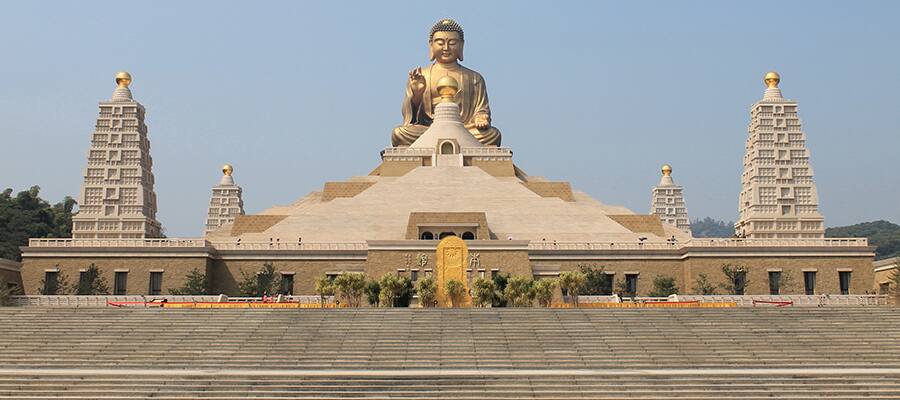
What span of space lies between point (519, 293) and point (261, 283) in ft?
40.9

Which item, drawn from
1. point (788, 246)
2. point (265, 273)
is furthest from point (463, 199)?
point (788, 246)

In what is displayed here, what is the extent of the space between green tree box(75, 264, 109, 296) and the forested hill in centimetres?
7057

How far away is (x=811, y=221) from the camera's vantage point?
45250 millimetres

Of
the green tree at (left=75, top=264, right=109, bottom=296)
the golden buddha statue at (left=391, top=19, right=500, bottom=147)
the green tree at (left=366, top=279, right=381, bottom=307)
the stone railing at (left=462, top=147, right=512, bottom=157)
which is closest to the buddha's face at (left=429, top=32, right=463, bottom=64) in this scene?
the golden buddha statue at (left=391, top=19, right=500, bottom=147)

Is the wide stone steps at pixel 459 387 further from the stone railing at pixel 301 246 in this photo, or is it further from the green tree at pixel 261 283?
the stone railing at pixel 301 246

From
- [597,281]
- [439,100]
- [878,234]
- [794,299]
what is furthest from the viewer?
[878,234]

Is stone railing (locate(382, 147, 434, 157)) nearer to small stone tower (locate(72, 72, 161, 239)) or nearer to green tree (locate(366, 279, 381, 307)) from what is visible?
small stone tower (locate(72, 72, 161, 239))

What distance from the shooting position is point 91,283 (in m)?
41.3

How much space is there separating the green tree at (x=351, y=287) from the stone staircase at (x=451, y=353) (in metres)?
5.08

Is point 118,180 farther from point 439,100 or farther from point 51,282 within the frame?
point 439,100

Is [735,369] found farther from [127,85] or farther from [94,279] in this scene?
[127,85]

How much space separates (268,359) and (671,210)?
50.7m

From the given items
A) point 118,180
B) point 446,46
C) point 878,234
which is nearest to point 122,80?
point 118,180

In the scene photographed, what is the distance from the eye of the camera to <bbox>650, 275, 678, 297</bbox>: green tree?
4066 cm
